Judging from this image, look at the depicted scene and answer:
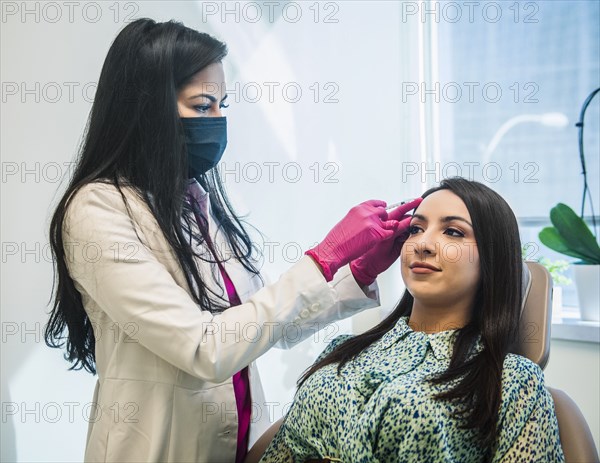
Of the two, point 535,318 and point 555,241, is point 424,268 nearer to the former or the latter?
point 535,318

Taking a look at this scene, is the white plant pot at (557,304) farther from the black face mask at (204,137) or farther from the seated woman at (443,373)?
the black face mask at (204,137)

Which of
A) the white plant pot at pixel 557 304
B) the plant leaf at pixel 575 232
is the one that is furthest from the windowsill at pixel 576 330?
the plant leaf at pixel 575 232

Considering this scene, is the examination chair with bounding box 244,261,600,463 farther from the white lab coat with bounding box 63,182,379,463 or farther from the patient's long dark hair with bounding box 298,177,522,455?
the white lab coat with bounding box 63,182,379,463

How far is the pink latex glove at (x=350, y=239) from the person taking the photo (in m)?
1.49

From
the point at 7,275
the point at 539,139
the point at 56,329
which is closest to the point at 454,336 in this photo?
the point at 56,329

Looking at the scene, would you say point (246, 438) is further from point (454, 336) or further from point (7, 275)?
point (7, 275)

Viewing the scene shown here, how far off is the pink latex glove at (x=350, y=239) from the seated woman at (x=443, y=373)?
10 cm

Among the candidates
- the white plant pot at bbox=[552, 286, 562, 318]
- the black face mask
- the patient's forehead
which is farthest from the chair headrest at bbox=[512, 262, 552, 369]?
the white plant pot at bbox=[552, 286, 562, 318]

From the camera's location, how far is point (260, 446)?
1648mm

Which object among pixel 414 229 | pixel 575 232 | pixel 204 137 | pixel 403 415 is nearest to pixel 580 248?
pixel 575 232

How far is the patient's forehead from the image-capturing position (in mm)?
1562

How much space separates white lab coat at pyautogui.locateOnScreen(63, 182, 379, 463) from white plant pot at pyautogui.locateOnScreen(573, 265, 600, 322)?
131cm

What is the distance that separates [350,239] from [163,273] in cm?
41

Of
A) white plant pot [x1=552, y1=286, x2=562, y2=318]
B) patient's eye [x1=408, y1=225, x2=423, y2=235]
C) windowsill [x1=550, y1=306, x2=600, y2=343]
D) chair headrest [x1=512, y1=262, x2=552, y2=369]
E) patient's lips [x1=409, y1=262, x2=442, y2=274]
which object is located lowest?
windowsill [x1=550, y1=306, x2=600, y2=343]
